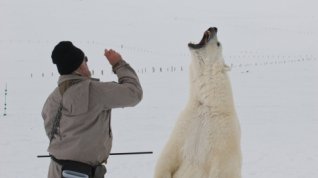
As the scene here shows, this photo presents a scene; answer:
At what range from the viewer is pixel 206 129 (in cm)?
377

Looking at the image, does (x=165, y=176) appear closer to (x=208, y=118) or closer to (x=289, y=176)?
(x=208, y=118)

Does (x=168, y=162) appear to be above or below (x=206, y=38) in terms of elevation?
below

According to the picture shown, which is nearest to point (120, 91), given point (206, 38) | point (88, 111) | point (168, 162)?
point (88, 111)

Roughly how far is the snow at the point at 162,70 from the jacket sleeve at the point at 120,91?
701 centimetres

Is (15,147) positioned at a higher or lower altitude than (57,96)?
lower

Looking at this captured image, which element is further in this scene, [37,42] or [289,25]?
[289,25]

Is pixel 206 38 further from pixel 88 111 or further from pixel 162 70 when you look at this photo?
pixel 162 70

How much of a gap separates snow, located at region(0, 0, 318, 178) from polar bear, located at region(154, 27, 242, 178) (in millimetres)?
6352

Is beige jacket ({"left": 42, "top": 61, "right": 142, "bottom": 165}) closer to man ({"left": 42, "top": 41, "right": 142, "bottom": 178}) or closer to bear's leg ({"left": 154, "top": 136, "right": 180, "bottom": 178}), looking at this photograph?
man ({"left": 42, "top": 41, "right": 142, "bottom": 178})

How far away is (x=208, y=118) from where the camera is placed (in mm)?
3785

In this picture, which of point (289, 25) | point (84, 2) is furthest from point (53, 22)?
point (289, 25)

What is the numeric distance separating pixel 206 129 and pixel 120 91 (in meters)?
0.91

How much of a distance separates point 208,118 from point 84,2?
7781cm

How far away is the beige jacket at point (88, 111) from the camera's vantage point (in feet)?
10.2
